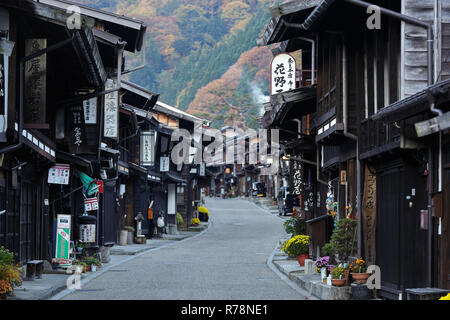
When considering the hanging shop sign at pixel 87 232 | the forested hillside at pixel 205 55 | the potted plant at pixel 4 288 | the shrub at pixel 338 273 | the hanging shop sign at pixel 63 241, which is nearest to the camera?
the potted plant at pixel 4 288

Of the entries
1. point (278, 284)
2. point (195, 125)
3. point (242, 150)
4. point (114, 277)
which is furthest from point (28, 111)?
point (242, 150)

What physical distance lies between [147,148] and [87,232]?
14.9m

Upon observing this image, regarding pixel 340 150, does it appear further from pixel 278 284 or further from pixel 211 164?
pixel 211 164

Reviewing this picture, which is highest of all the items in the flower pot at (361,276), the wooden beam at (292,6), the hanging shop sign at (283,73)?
the wooden beam at (292,6)

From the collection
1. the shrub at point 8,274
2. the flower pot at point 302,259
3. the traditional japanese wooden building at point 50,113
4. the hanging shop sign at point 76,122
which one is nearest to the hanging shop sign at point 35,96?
the traditional japanese wooden building at point 50,113

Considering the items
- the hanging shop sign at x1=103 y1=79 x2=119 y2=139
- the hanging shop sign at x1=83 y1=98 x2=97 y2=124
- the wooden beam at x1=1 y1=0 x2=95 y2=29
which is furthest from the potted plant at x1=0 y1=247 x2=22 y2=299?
the hanging shop sign at x1=103 y1=79 x2=119 y2=139

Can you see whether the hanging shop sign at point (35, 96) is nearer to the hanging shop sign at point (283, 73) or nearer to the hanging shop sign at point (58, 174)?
the hanging shop sign at point (58, 174)

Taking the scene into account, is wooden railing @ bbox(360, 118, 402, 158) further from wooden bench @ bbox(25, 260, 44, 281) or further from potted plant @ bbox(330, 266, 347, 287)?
wooden bench @ bbox(25, 260, 44, 281)

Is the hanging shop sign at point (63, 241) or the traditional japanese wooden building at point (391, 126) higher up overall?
the traditional japanese wooden building at point (391, 126)

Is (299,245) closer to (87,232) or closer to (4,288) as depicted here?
(87,232)

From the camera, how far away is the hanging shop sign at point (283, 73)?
1159 inches

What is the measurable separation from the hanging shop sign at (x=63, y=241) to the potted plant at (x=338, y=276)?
9453mm

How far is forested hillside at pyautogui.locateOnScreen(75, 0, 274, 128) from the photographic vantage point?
109688 millimetres

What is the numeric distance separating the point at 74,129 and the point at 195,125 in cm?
3330
